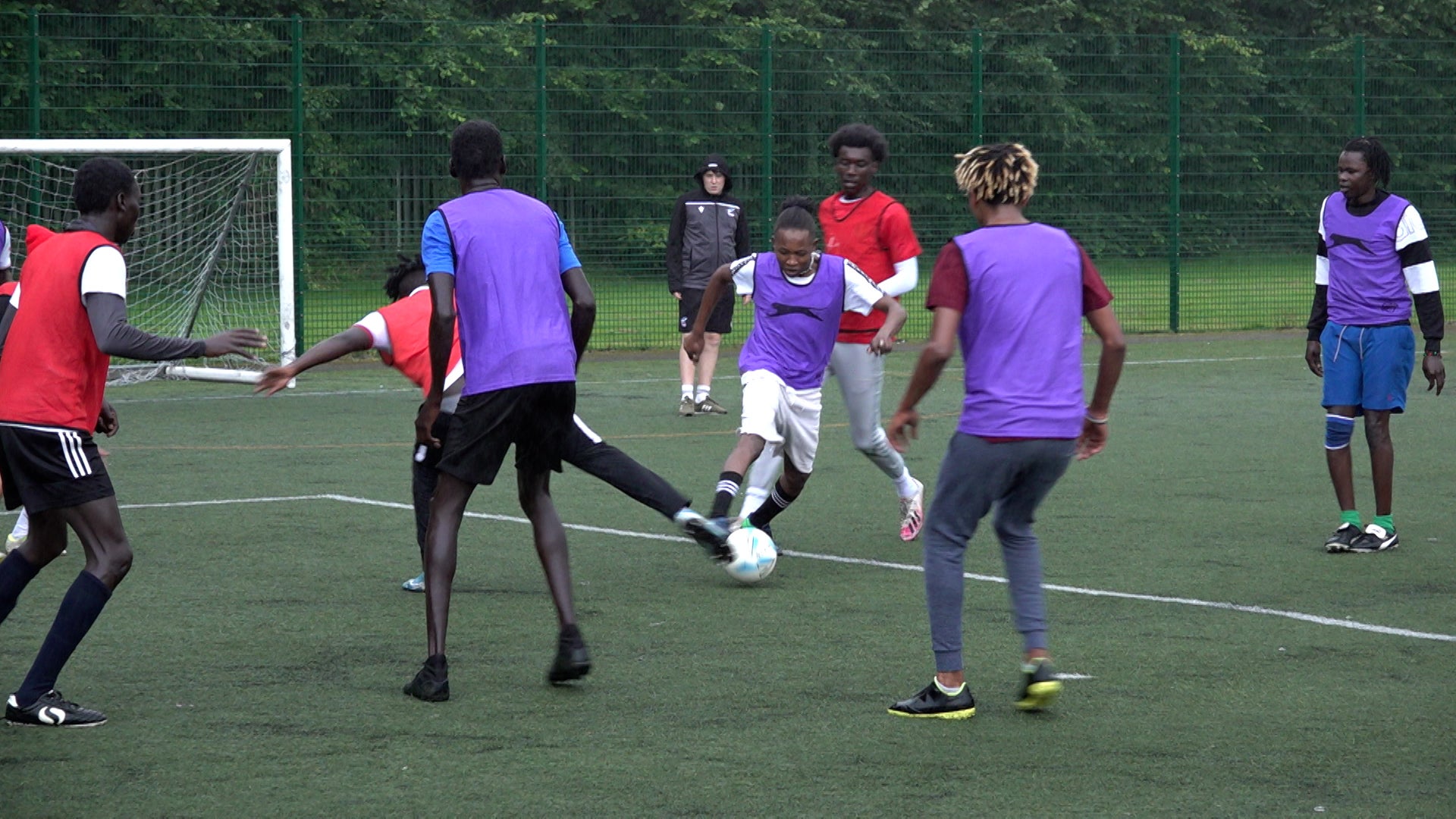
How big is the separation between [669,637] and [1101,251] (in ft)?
54.7

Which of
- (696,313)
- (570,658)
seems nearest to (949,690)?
(570,658)

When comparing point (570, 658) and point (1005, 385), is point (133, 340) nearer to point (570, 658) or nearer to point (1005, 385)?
point (570, 658)

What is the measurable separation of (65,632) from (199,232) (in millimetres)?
11974

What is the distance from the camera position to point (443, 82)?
63.7 feet

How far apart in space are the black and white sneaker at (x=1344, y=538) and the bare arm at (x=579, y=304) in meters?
4.16

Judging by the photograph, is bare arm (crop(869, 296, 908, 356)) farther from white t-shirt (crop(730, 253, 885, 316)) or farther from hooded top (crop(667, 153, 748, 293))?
hooded top (crop(667, 153, 748, 293))

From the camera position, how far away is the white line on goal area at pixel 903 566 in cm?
709

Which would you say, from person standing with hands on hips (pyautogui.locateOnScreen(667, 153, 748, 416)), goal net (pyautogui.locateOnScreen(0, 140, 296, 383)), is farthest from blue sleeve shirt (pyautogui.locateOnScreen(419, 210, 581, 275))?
goal net (pyautogui.locateOnScreen(0, 140, 296, 383))

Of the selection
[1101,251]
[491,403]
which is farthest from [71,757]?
[1101,251]

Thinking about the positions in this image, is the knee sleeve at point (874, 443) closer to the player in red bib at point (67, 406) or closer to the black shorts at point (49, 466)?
the player in red bib at point (67, 406)

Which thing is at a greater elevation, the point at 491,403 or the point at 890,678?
the point at 491,403

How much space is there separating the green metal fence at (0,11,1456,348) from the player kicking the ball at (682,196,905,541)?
11.5m

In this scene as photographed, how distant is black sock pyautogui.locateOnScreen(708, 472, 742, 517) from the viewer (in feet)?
25.8

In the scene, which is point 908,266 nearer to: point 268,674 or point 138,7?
point 268,674
